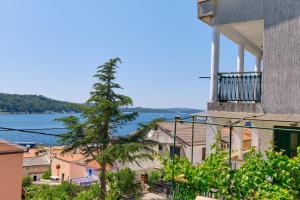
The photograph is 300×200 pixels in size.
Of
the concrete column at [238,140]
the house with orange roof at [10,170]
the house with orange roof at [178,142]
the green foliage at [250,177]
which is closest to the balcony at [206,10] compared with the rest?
the concrete column at [238,140]

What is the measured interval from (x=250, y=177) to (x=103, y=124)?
60.8ft

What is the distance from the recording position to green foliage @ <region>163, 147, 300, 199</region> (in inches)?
229

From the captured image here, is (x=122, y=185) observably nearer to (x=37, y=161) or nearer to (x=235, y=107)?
(x=235, y=107)

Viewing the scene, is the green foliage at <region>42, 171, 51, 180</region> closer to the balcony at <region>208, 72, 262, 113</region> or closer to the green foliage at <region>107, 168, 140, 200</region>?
the green foliage at <region>107, 168, 140, 200</region>

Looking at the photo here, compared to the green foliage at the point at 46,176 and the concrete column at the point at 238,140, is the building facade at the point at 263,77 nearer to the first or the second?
the concrete column at the point at 238,140

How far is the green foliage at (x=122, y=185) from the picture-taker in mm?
23688

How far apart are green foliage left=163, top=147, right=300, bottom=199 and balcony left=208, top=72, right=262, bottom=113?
246 centimetres

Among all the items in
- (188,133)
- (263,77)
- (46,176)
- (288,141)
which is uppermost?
(263,77)

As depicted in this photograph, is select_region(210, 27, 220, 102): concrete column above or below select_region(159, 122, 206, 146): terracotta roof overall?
above

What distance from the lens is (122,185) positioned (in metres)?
24.2

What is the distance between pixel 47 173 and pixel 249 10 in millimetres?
50310

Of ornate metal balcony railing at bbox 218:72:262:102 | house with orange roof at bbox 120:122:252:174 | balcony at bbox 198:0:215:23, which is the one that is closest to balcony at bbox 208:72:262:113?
ornate metal balcony railing at bbox 218:72:262:102

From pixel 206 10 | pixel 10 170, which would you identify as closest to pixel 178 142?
pixel 206 10

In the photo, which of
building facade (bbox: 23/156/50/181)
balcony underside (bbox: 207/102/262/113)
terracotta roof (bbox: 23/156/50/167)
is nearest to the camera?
balcony underside (bbox: 207/102/262/113)
